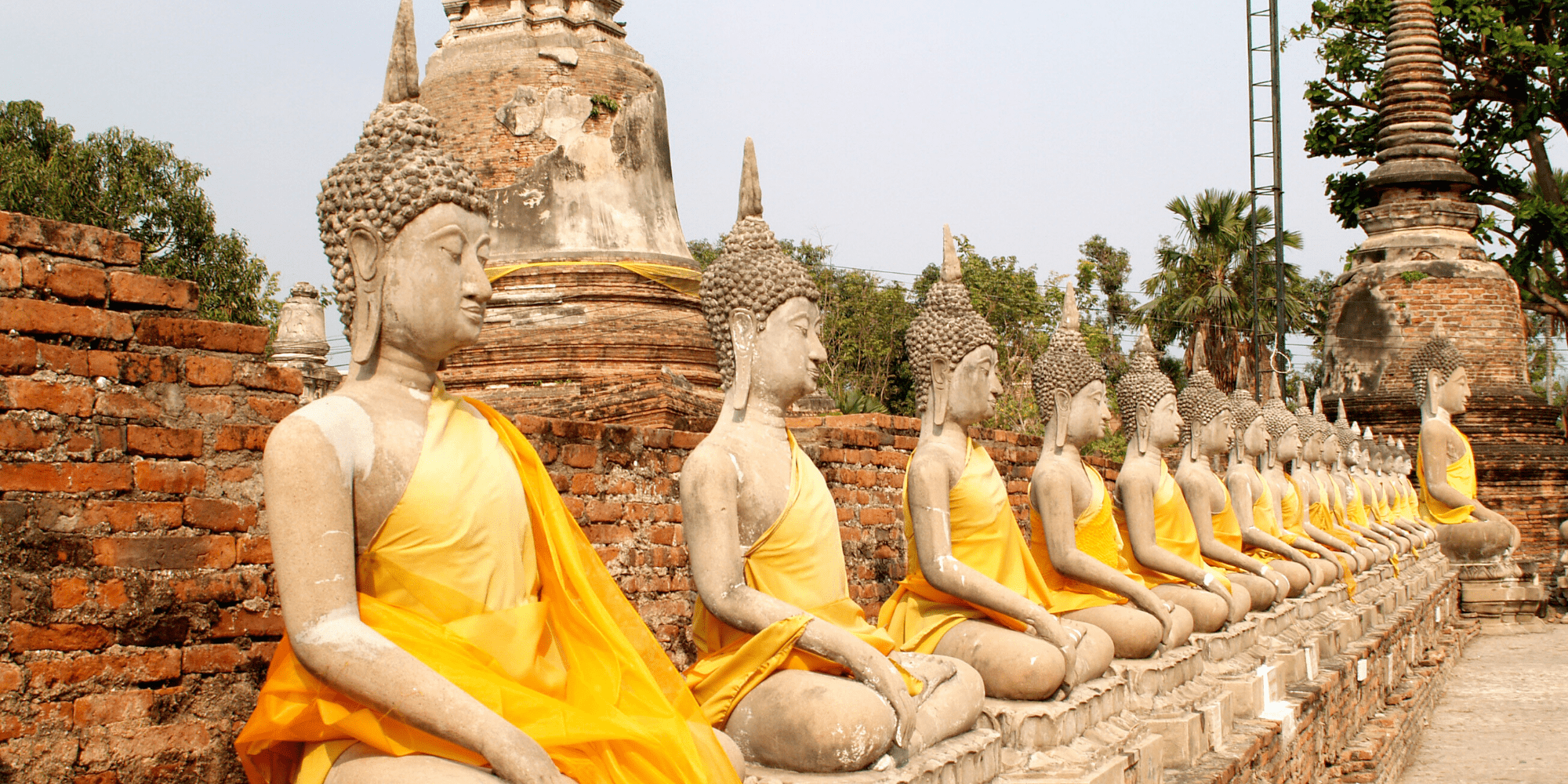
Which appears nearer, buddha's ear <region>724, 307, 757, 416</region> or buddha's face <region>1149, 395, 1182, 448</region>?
buddha's ear <region>724, 307, 757, 416</region>

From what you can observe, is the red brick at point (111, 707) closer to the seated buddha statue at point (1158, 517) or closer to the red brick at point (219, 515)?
the red brick at point (219, 515)

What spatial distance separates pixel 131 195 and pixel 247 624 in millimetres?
15727

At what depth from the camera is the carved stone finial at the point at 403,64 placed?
10.2 ft

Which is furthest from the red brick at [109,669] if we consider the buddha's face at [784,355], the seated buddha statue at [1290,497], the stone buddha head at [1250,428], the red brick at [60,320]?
the seated buddha statue at [1290,497]

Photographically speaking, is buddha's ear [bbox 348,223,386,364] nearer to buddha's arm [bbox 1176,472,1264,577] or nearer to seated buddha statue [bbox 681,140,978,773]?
seated buddha statue [bbox 681,140,978,773]

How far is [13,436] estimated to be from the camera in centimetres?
346

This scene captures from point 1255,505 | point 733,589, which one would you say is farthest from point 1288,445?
point 733,589

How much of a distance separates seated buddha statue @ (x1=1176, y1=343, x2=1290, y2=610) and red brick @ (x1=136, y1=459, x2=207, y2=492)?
18.6 feet

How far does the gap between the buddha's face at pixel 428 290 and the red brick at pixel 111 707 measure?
1.45 m

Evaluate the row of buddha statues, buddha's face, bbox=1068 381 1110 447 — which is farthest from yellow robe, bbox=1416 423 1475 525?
buddha's face, bbox=1068 381 1110 447

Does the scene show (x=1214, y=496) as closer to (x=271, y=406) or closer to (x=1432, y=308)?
(x=271, y=406)

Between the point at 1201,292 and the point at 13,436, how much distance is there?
26.5 m

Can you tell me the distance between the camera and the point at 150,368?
3.79 meters

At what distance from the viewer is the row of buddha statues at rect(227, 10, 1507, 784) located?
8.47 feet
